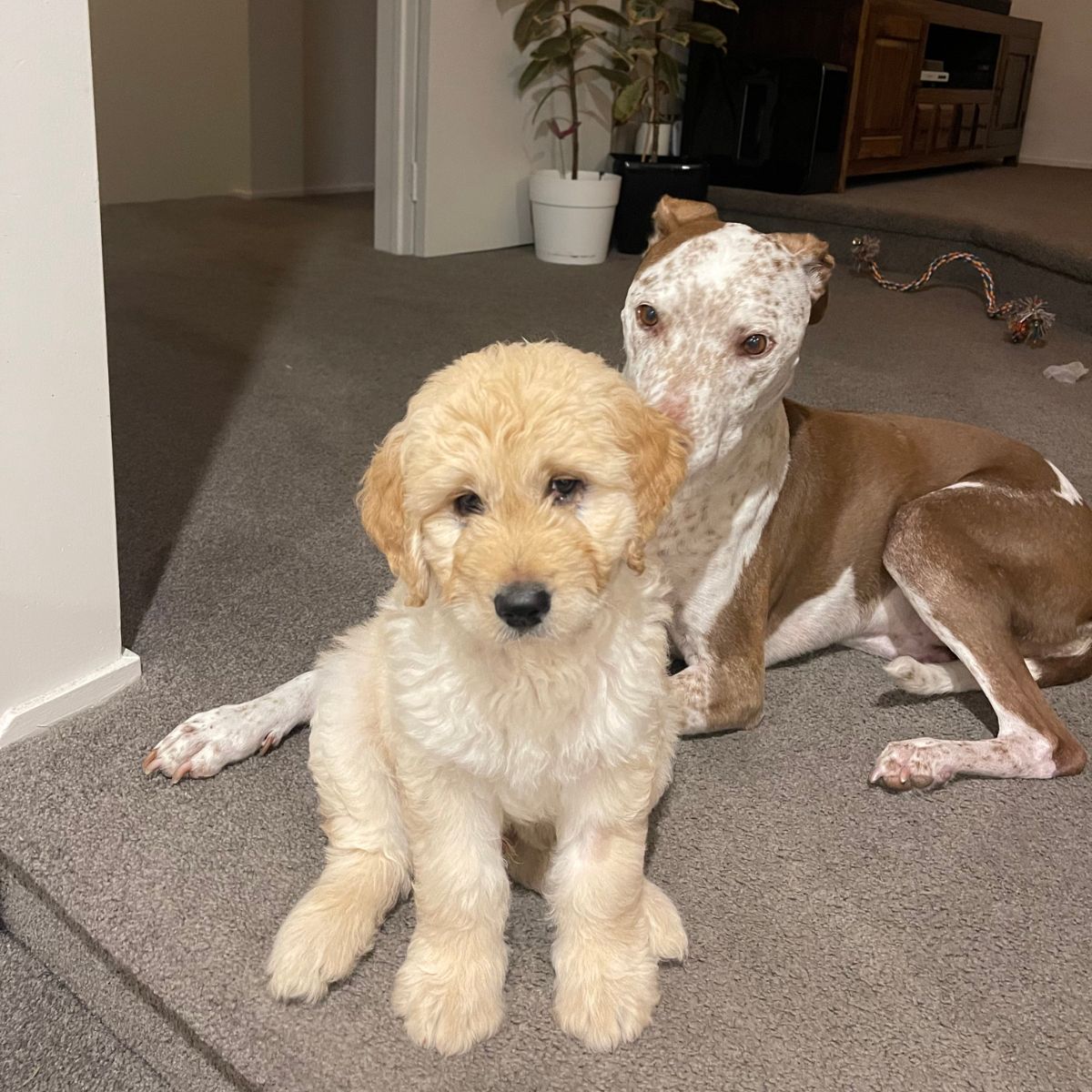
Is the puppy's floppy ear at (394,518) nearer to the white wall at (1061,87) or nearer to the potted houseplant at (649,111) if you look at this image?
the potted houseplant at (649,111)

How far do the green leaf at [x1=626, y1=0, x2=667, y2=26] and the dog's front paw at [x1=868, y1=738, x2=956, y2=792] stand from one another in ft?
13.1

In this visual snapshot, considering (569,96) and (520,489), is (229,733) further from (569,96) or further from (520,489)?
(569,96)

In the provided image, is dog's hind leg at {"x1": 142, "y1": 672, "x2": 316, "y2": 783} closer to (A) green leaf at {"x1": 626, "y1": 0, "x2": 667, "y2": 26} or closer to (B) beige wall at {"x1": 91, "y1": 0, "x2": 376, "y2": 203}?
(A) green leaf at {"x1": 626, "y1": 0, "x2": 667, "y2": 26}

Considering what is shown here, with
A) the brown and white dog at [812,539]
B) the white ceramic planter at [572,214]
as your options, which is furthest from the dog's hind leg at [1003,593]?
the white ceramic planter at [572,214]

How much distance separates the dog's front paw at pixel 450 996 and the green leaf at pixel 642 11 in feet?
14.7

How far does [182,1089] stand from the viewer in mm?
1226

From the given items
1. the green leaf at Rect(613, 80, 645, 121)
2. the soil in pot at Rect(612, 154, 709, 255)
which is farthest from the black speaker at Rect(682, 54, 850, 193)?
the green leaf at Rect(613, 80, 645, 121)

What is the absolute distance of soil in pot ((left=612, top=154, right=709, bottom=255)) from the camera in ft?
16.8

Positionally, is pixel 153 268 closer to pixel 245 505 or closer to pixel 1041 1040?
pixel 245 505

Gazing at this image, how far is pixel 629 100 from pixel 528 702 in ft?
14.2

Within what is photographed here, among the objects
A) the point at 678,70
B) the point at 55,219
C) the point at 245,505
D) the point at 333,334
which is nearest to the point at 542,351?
the point at 55,219

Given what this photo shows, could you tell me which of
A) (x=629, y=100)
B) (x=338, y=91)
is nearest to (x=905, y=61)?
(x=629, y=100)

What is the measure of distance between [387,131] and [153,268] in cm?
122

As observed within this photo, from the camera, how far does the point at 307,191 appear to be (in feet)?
22.9
